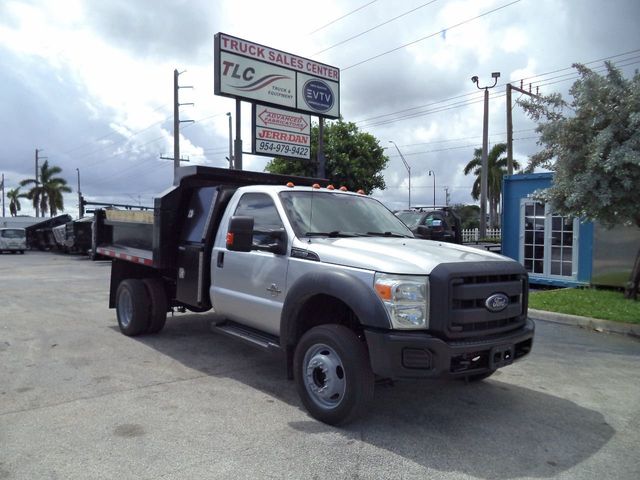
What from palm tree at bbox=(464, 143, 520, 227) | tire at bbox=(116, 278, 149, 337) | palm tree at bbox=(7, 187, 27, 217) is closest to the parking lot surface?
tire at bbox=(116, 278, 149, 337)

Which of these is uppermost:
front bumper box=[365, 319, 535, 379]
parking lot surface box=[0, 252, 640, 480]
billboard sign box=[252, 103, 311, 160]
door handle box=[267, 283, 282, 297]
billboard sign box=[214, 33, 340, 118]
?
billboard sign box=[214, 33, 340, 118]

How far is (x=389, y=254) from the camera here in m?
4.25

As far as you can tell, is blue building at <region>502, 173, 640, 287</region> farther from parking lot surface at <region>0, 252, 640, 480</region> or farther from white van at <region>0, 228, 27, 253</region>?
white van at <region>0, 228, 27, 253</region>

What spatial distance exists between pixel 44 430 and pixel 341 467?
7.74ft

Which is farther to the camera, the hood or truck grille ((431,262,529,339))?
the hood

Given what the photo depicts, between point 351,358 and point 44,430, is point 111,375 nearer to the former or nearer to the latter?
point 44,430

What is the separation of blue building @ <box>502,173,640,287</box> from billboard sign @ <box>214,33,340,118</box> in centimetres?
695

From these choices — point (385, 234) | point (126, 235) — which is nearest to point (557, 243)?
point (385, 234)

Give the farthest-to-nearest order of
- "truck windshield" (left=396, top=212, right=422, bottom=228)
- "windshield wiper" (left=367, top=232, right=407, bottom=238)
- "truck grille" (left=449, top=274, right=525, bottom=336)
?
"truck windshield" (left=396, top=212, right=422, bottom=228) < "windshield wiper" (left=367, top=232, right=407, bottom=238) < "truck grille" (left=449, top=274, right=525, bottom=336)

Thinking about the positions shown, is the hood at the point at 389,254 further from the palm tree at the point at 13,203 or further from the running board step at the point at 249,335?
the palm tree at the point at 13,203

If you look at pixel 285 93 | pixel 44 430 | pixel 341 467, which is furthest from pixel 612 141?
pixel 285 93

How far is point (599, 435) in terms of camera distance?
4215mm

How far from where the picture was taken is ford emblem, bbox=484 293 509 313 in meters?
4.14

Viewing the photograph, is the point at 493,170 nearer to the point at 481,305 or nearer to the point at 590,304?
the point at 590,304
